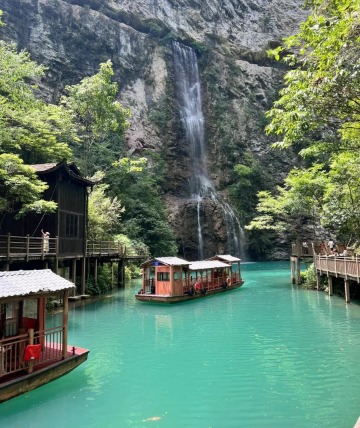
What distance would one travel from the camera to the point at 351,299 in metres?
24.0

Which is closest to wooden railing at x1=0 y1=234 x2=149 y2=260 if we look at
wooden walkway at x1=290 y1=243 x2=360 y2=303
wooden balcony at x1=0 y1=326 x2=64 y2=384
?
wooden balcony at x1=0 y1=326 x2=64 y2=384

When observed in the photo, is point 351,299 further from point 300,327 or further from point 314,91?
point 314,91

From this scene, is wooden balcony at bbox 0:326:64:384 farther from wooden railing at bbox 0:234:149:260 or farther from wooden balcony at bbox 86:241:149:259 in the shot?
wooden balcony at bbox 86:241:149:259

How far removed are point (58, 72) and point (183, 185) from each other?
22.9 meters

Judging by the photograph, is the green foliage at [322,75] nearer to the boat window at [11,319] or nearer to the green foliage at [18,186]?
the boat window at [11,319]

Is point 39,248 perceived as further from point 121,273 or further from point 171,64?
point 171,64

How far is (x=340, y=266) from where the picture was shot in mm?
22766

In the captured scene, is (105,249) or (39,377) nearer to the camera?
(39,377)

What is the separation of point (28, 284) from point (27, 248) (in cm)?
949

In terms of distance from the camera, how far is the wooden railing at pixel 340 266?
19961mm

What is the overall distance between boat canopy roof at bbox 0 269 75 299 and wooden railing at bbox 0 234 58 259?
24.6 ft

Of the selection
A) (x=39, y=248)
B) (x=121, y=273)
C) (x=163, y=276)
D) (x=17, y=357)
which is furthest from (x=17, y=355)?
(x=121, y=273)

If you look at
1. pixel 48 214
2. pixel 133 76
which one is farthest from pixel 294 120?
pixel 133 76

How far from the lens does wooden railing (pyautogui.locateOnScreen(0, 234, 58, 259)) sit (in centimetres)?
1759
